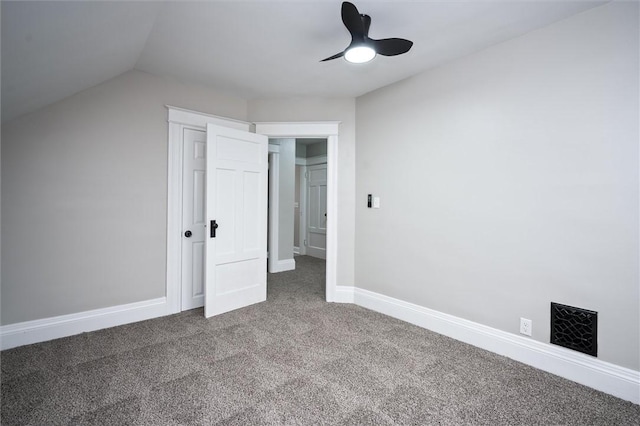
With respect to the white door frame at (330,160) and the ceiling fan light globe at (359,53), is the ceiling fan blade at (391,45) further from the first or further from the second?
the white door frame at (330,160)

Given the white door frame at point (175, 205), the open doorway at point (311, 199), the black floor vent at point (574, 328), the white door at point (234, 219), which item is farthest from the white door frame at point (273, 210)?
the black floor vent at point (574, 328)

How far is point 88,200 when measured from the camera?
2793mm

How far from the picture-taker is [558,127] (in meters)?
2.19

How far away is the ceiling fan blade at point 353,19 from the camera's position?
5.64 ft

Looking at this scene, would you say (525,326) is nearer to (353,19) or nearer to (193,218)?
(353,19)

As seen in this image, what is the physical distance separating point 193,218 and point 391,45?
2658mm

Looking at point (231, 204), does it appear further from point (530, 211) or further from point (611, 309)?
point (611, 309)

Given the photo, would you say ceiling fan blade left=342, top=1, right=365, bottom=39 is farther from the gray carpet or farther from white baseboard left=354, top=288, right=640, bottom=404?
white baseboard left=354, top=288, right=640, bottom=404

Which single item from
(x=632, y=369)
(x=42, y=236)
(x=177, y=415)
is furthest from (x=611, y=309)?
(x=42, y=236)

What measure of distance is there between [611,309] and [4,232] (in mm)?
4462

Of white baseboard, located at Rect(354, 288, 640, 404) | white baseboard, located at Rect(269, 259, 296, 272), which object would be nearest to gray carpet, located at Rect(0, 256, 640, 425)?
white baseboard, located at Rect(354, 288, 640, 404)

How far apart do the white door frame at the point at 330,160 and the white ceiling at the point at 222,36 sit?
725 millimetres

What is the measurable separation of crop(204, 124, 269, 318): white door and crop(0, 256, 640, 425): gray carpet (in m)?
0.49

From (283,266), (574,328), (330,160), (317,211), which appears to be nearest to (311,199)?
(317,211)
